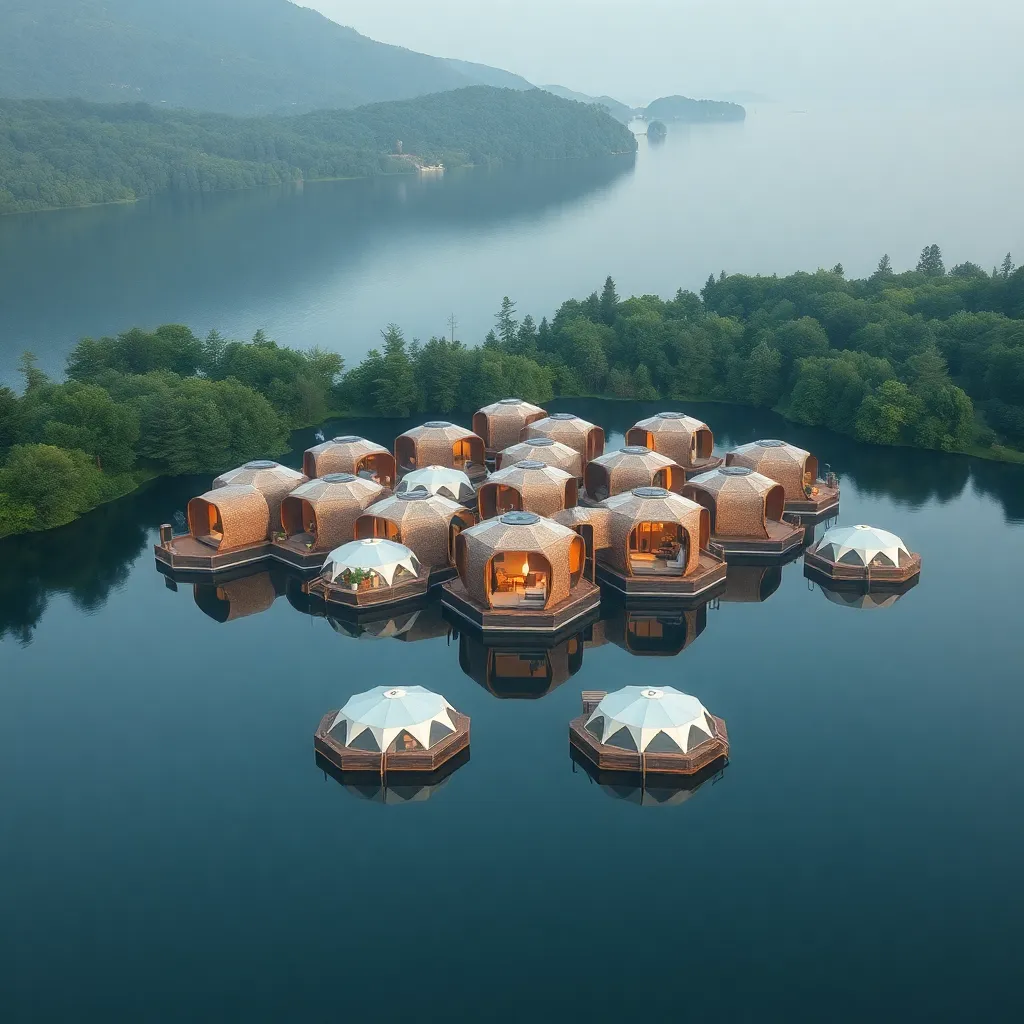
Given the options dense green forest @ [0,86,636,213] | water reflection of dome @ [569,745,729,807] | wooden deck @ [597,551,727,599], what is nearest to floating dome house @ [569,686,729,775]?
water reflection of dome @ [569,745,729,807]

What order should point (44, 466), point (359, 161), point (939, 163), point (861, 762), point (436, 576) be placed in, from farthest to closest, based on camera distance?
point (939, 163) → point (359, 161) → point (44, 466) → point (436, 576) → point (861, 762)

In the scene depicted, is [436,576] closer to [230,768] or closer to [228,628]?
[228,628]

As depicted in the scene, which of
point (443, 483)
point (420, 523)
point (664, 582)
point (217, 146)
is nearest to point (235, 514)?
point (420, 523)

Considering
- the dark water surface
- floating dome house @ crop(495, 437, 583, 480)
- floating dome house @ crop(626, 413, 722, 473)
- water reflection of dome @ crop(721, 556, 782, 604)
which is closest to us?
the dark water surface

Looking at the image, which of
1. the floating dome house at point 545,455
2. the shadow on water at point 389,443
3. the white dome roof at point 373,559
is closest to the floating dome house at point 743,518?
the shadow on water at point 389,443

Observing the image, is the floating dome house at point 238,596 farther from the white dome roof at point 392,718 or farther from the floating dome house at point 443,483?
the white dome roof at point 392,718

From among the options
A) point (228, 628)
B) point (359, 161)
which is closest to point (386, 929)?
point (228, 628)

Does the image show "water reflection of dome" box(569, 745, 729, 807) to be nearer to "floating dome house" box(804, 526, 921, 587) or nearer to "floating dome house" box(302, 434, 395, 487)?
"floating dome house" box(804, 526, 921, 587)
